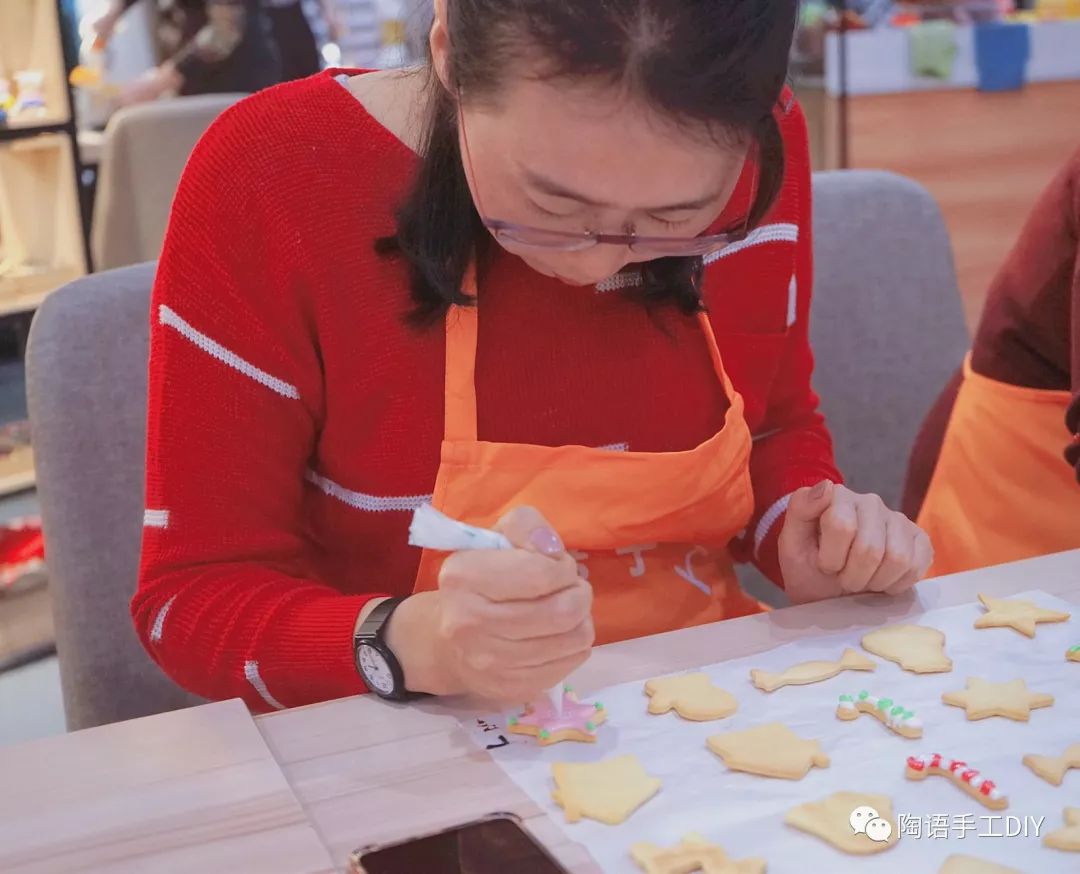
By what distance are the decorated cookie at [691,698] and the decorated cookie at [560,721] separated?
4 centimetres

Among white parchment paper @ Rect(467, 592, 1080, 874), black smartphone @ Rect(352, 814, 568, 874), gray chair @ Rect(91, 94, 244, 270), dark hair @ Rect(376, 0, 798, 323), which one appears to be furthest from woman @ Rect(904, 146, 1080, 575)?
gray chair @ Rect(91, 94, 244, 270)

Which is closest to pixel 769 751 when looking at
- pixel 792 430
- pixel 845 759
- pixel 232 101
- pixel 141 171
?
pixel 845 759

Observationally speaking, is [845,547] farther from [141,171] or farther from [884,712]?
[141,171]

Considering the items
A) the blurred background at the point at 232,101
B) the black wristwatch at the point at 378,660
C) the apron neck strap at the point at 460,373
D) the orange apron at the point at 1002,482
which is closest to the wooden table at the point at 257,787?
the black wristwatch at the point at 378,660

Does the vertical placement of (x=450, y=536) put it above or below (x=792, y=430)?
above

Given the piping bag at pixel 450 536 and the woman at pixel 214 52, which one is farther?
the woman at pixel 214 52

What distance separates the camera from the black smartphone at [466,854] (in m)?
0.69

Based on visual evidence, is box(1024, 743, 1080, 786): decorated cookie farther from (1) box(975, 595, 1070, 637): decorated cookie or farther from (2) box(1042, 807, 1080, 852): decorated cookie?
(1) box(975, 595, 1070, 637): decorated cookie

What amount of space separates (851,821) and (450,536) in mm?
291

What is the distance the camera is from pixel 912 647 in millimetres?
939

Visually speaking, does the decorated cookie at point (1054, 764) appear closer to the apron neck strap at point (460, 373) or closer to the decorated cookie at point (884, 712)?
the decorated cookie at point (884, 712)

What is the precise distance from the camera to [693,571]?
3.86 ft

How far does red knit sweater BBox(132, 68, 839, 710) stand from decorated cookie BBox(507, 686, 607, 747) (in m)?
0.15

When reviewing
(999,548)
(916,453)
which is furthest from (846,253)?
(999,548)
